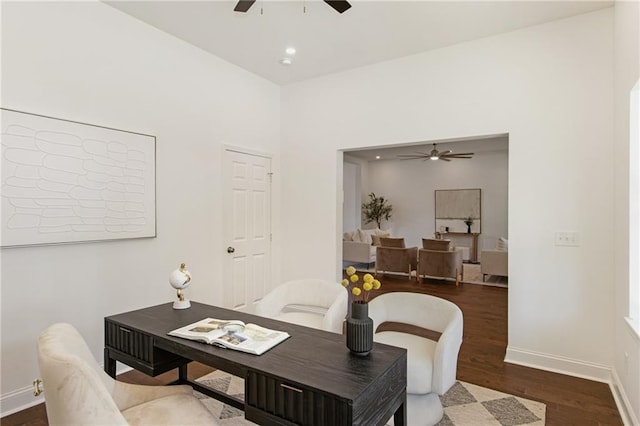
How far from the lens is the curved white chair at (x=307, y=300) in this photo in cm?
270

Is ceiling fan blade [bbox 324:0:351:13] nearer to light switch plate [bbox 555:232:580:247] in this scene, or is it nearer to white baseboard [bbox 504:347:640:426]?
light switch plate [bbox 555:232:580:247]

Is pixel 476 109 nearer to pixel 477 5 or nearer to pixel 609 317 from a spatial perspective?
pixel 477 5

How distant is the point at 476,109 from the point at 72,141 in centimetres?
360

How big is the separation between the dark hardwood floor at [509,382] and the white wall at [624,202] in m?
0.19

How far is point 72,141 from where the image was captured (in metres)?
2.72

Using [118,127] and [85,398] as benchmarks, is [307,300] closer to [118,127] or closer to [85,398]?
[85,398]

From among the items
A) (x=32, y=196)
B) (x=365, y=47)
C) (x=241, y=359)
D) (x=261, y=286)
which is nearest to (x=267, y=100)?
(x=365, y=47)

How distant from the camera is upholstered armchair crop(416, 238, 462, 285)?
655cm

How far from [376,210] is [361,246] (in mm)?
2685

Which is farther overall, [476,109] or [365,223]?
[365,223]

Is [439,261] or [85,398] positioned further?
[439,261]

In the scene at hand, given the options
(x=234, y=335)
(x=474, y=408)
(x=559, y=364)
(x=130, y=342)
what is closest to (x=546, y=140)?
(x=559, y=364)

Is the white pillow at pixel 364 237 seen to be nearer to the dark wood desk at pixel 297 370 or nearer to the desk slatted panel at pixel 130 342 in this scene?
the dark wood desk at pixel 297 370

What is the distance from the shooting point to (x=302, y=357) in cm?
161
